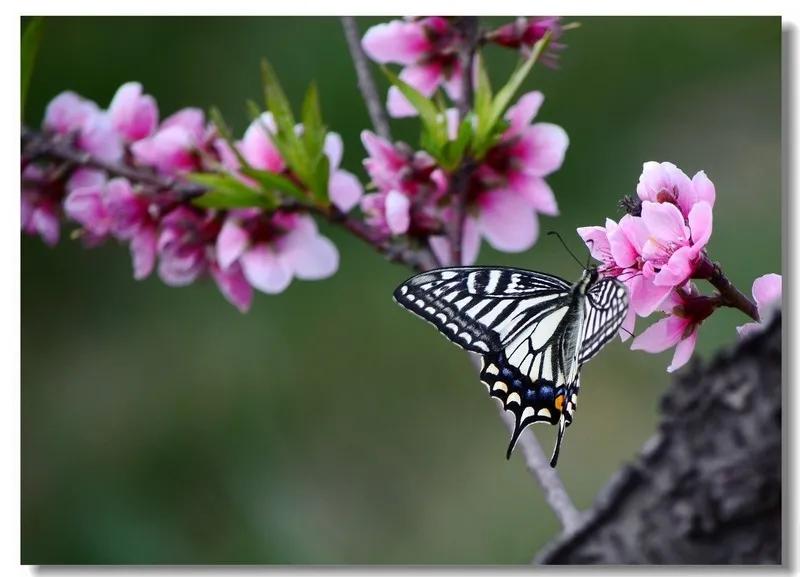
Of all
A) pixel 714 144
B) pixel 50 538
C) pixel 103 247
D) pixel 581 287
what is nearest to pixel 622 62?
pixel 714 144

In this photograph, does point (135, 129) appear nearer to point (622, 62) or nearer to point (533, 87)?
point (533, 87)

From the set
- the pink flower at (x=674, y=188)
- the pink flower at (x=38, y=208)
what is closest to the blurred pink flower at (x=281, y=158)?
the pink flower at (x=38, y=208)

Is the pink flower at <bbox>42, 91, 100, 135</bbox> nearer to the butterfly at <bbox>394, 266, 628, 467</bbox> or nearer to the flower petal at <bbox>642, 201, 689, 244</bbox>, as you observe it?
the butterfly at <bbox>394, 266, 628, 467</bbox>

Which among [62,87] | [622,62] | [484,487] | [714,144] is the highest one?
[62,87]

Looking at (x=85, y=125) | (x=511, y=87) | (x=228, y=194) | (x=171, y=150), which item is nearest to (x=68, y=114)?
(x=85, y=125)

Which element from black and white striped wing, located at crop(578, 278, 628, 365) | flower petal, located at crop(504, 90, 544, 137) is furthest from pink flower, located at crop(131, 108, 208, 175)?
A: black and white striped wing, located at crop(578, 278, 628, 365)

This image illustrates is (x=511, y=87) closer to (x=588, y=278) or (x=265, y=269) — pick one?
(x=588, y=278)

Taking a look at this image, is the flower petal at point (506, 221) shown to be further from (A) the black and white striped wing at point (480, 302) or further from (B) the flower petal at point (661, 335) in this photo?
(B) the flower petal at point (661, 335)
